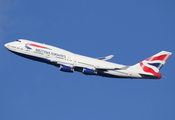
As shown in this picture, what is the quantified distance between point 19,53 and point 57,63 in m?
10.5

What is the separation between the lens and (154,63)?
7631 centimetres

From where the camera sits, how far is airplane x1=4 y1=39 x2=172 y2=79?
70000 mm

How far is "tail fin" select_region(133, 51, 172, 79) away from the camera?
75.7 metres

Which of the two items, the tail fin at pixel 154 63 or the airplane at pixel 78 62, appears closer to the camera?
the airplane at pixel 78 62

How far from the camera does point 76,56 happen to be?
238 ft

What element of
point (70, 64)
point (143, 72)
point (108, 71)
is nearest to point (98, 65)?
point (108, 71)

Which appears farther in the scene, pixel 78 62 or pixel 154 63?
pixel 154 63

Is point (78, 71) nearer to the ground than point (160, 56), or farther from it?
nearer to the ground

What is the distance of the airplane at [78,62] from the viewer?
70.0 m

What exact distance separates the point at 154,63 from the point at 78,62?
22.4 m

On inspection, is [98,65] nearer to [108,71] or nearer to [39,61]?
[108,71]

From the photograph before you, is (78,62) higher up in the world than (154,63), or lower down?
lower down

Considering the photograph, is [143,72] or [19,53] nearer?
[19,53]

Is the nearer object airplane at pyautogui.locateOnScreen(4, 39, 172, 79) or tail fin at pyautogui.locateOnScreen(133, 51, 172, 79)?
airplane at pyautogui.locateOnScreen(4, 39, 172, 79)
